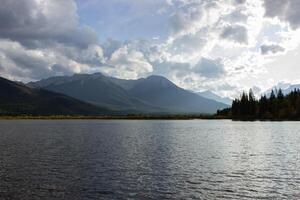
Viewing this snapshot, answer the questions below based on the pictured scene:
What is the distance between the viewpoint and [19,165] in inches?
2391

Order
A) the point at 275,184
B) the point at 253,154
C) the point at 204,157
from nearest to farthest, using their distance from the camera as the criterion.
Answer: the point at 275,184, the point at 204,157, the point at 253,154

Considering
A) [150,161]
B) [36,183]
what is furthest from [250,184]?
[36,183]

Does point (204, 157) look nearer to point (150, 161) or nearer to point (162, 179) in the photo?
point (150, 161)

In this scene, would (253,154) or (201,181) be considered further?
(253,154)

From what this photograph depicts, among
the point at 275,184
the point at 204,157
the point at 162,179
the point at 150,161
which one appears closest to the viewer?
the point at 275,184

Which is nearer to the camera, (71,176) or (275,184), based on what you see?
(275,184)

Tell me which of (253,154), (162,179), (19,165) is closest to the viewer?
(162,179)

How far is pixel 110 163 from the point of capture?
6331 centimetres

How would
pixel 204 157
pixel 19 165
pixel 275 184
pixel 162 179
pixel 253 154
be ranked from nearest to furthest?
pixel 275 184 < pixel 162 179 < pixel 19 165 < pixel 204 157 < pixel 253 154

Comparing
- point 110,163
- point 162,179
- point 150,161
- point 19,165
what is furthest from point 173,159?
point 19,165

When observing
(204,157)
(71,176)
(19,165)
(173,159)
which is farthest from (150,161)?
(19,165)

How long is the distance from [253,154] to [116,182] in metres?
39.6

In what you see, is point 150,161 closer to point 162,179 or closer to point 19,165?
point 162,179

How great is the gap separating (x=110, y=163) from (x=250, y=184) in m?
26.4
